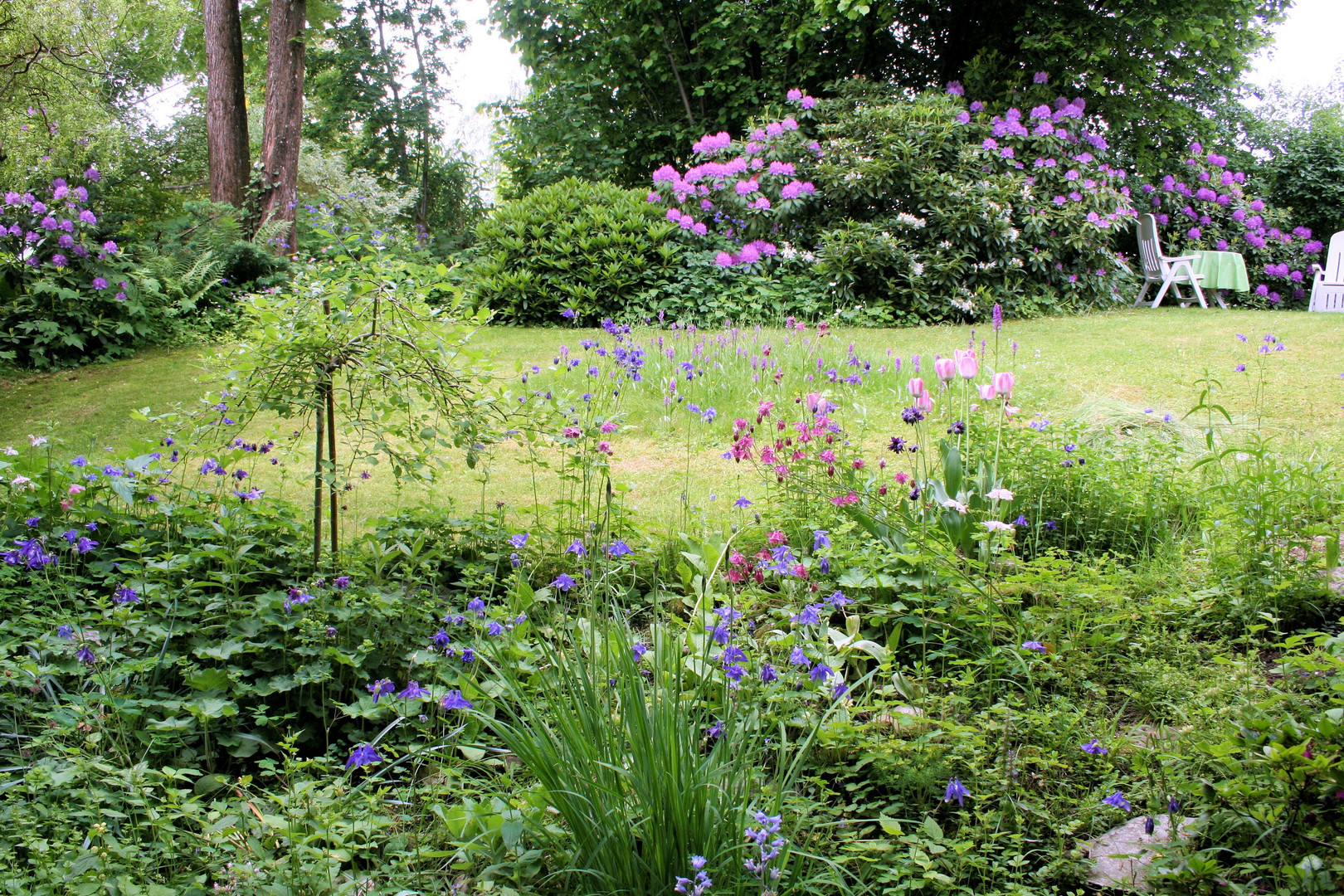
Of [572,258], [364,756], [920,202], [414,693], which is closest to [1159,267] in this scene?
[920,202]

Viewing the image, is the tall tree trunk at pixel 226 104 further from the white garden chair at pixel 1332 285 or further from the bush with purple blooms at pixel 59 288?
the white garden chair at pixel 1332 285

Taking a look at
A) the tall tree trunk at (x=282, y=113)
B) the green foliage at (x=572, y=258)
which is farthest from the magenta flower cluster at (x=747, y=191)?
the tall tree trunk at (x=282, y=113)

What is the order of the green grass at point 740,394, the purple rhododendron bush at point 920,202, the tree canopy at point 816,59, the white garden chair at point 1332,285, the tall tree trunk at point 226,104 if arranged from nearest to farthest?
the green grass at point 740,394, the purple rhododendron bush at point 920,202, the tall tree trunk at point 226,104, the tree canopy at point 816,59, the white garden chair at point 1332,285

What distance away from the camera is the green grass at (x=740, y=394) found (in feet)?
12.4

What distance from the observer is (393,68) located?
58.7 ft

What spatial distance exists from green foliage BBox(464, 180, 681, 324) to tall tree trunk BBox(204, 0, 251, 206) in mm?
2925

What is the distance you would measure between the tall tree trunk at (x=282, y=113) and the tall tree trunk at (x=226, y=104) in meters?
0.36

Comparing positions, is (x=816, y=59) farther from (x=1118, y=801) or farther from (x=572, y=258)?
(x=1118, y=801)

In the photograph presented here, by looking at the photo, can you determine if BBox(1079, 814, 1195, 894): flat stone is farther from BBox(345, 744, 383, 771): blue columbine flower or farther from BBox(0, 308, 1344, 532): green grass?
BBox(0, 308, 1344, 532): green grass

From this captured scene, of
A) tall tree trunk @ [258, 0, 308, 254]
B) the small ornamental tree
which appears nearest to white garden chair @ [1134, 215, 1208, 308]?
tall tree trunk @ [258, 0, 308, 254]

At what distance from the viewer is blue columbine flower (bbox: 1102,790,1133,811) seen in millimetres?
1479

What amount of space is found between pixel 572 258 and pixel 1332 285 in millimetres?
9350

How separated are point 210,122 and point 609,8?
6249 mm

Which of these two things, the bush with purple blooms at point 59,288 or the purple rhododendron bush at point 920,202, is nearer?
the bush with purple blooms at point 59,288
